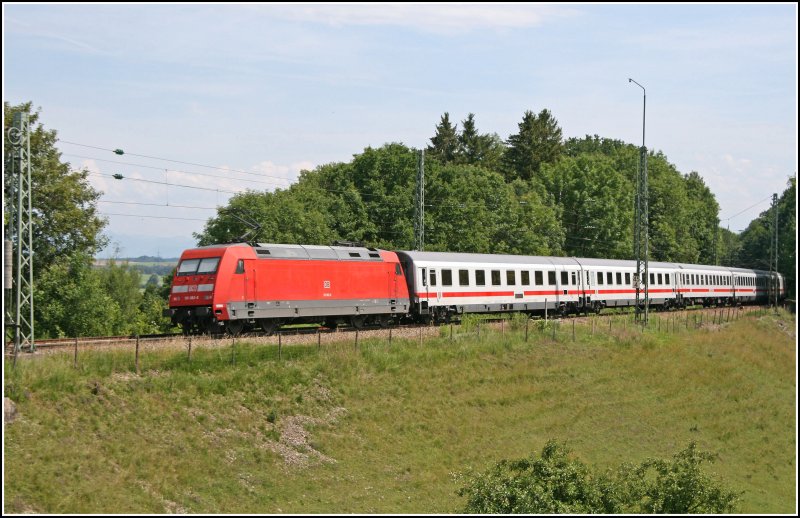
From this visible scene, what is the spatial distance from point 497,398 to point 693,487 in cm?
928

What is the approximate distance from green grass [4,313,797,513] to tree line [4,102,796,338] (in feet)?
23.9

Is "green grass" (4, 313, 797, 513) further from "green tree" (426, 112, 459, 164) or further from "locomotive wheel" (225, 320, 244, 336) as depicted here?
"green tree" (426, 112, 459, 164)

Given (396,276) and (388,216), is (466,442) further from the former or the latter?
(388,216)

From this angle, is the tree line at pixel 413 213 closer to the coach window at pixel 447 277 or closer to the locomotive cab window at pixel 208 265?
the locomotive cab window at pixel 208 265

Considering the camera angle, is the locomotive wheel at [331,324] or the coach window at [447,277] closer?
the locomotive wheel at [331,324]

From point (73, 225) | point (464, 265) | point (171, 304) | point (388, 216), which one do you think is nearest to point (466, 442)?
point (171, 304)

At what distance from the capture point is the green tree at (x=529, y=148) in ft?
381

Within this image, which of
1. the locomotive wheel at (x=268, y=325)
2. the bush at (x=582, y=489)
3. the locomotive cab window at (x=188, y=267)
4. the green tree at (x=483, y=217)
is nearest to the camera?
the bush at (x=582, y=489)

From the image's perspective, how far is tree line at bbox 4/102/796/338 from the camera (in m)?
48.1

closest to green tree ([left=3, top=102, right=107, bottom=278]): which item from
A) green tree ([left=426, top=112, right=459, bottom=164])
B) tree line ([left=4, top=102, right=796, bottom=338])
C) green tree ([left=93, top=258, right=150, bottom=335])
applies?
tree line ([left=4, top=102, right=796, bottom=338])

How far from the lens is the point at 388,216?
2832 inches

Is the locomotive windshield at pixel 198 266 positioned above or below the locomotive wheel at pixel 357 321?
above

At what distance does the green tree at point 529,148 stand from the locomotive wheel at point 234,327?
85.0m

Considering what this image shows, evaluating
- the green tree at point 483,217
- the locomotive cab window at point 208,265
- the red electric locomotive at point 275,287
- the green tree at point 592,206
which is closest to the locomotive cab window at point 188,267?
the red electric locomotive at point 275,287
